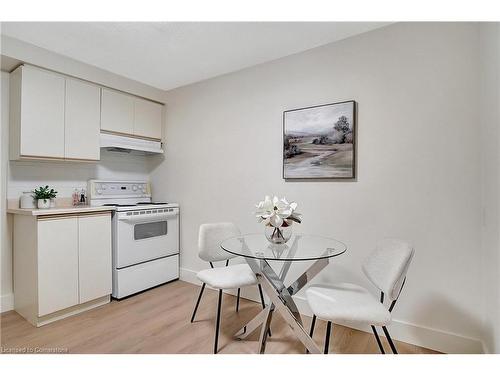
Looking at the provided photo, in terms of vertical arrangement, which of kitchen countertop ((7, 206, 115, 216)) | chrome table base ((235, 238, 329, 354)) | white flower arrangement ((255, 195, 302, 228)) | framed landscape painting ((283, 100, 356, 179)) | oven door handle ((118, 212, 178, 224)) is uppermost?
framed landscape painting ((283, 100, 356, 179))

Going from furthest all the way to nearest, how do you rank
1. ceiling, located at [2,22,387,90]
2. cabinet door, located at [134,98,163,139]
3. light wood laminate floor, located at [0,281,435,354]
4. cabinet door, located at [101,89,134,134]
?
cabinet door, located at [134,98,163,139], cabinet door, located at [101,89,134,134], ceiling, located at [2,22,387,90], light wood laminate floor, located at [0,281,435,354]

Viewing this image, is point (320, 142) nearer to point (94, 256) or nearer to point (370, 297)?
point (370, 297)

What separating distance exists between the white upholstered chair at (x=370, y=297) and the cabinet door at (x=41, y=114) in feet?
8.34

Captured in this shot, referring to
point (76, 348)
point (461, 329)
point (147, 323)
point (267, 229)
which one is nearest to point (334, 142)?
point (267, 229)

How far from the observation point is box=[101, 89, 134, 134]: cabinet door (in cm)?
284

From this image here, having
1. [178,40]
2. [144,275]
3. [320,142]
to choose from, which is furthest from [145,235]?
[320,142]

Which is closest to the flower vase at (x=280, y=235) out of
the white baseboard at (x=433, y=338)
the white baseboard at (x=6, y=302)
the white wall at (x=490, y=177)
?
the white baseboard at (x=433, y=338)

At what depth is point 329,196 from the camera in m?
2.29

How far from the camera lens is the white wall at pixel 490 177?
1387 millimetres

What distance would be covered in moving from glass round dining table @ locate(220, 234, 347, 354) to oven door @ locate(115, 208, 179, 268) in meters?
1.30

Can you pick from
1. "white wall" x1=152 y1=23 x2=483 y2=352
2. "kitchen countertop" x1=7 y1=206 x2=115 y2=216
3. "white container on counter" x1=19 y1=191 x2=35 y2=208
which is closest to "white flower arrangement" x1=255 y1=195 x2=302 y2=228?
"white wall" x1=152 y1=23 x2=483 y2=352

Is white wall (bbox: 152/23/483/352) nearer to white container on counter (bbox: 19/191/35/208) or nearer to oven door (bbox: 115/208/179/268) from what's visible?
oven door (bbox: 115/208/179/268)

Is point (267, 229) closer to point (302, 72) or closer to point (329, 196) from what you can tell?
point (329, 196)

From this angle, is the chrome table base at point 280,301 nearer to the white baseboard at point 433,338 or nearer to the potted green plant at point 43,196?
the white baseboard at point 433,338
